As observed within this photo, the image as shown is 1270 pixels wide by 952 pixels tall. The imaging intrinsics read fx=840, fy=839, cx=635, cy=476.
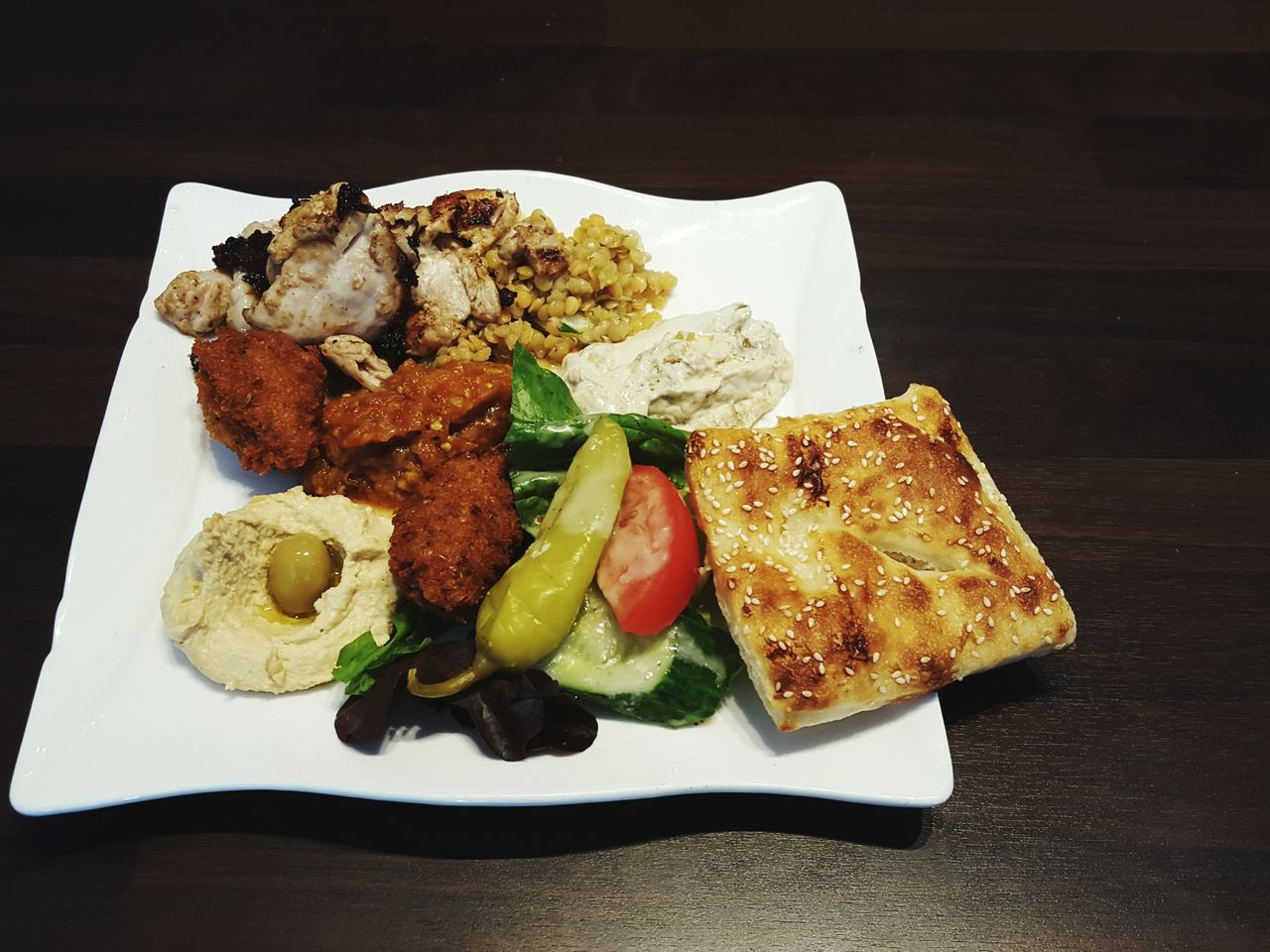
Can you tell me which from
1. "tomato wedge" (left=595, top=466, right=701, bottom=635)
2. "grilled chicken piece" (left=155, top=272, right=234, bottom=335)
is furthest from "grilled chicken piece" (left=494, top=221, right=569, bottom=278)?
"tomato wedge" (left=595, top=466, right=701, bottom=635)

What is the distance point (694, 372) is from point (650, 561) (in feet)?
3.37

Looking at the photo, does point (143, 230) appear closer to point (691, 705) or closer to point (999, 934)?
point (691, 705)

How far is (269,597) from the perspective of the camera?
292 centimetres

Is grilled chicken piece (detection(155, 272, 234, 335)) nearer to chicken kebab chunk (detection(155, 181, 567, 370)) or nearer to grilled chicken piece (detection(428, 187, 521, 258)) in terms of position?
chicken kebab chunk (detection(155, 181, 567, 370))

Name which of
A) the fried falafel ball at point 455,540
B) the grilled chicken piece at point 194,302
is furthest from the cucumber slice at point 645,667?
the grilled chicken piece at point 194,302

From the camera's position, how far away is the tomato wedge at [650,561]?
8.54 feet

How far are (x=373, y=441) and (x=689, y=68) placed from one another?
374cm

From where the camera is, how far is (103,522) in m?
3.02

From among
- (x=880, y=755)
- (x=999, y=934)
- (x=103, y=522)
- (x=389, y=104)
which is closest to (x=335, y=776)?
(x=103, y=522)

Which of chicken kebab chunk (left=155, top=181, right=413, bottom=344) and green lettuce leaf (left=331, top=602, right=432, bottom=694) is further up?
chicken kebab chunk (left=155, top=181, right=413, bottom=344)

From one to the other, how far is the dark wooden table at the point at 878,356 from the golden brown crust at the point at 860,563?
0.49 m

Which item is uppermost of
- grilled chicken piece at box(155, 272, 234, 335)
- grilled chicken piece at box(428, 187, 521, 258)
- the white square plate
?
grilled chicken piece at box(428, 187, 521, 258)

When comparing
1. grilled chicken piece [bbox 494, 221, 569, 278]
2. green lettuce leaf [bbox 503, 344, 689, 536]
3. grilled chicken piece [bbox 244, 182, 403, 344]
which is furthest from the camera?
grilled chicken piece [bbox 494, 221, 569, 278]

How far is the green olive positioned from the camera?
111 inches
